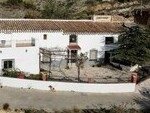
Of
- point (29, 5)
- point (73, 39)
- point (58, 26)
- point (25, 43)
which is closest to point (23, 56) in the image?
point (25, 43)

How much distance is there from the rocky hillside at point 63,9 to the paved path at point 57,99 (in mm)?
29904

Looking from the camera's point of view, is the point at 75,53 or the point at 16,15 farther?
the point at 16,15

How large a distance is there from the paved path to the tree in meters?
7.99

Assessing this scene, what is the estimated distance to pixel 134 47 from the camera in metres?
48.3

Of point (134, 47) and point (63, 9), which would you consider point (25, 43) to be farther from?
point (63, 9)

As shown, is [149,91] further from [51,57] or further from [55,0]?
[55,0]

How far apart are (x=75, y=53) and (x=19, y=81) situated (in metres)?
12.1

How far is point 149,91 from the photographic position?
41.3m

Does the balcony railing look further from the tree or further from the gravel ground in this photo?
the tree

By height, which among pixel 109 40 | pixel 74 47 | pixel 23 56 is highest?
pixel 109 40

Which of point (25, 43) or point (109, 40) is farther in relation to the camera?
point (109, 40)

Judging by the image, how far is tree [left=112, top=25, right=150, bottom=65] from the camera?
156 feet

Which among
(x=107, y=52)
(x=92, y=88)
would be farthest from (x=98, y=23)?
(x=92, y=88)

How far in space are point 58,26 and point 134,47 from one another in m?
10.4
